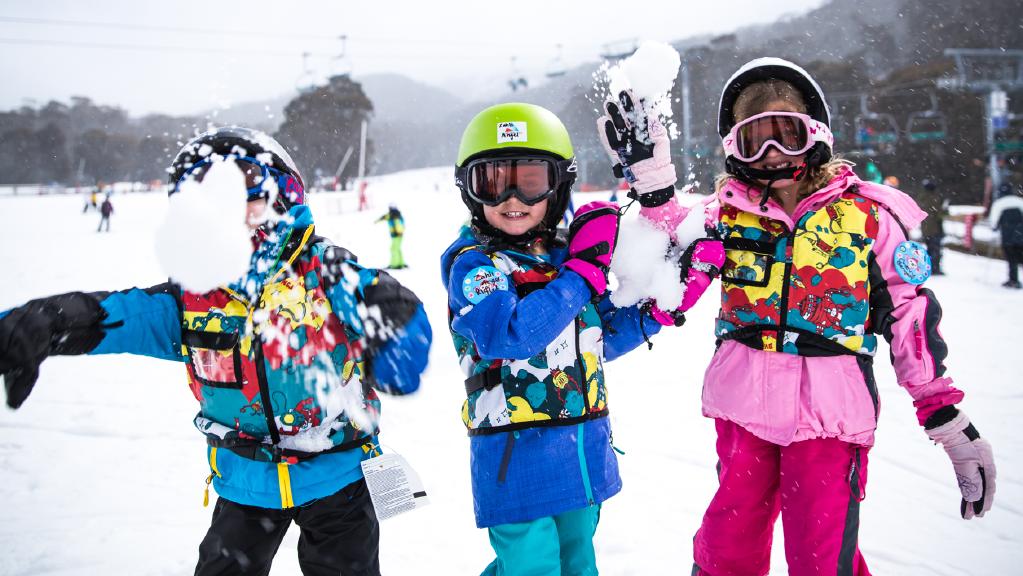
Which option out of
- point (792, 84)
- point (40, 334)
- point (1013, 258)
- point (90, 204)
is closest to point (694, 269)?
point (792, 84)

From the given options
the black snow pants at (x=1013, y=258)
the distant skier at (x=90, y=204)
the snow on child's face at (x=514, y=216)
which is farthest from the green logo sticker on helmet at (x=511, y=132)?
the distant skier at (x=90, y=204)

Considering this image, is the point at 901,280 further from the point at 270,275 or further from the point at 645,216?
the point at 270,275

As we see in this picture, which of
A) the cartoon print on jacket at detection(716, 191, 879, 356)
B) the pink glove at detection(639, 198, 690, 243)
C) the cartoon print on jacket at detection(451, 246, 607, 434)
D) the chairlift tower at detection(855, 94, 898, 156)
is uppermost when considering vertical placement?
the chairlift tower at detection(855, 94, 898, 156)

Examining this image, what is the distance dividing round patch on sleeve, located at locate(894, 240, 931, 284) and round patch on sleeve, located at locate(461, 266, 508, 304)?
58.0 inches

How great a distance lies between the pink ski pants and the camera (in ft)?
6.87

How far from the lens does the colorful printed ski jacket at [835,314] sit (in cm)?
213

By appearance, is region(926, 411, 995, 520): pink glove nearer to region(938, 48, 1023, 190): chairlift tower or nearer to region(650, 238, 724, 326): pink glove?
region(650, 238, 724, 326): pink glove

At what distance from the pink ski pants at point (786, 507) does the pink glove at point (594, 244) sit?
989mm

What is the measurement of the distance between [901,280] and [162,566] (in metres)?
3.84

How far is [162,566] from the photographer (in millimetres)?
3127

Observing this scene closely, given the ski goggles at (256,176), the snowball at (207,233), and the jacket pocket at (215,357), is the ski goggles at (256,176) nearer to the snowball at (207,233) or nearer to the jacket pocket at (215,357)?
the snowball at (207,233)

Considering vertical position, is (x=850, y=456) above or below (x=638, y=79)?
below

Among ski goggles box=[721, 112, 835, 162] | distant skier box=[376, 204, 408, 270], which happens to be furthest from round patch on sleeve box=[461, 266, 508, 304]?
distant skier box=[376, 204, 408, 270]

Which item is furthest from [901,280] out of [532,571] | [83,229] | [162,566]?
[83,229]
